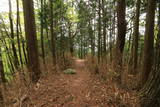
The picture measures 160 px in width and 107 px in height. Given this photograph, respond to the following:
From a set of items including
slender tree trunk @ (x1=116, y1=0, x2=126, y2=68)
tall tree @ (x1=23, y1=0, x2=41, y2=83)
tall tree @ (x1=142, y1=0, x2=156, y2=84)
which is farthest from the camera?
tall tree @ (x1=23, y1=0, x2=41, y2=83)

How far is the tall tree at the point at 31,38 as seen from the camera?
14.8ft

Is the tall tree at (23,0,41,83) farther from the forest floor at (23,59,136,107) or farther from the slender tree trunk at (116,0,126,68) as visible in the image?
the slender tree trunk at (116,0,126,68)

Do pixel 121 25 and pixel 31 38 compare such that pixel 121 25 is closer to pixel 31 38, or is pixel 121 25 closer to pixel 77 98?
pixel 77 98

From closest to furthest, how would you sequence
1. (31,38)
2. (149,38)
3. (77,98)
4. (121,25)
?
(77,98) → (149,38) → (121,25) → (31,38)

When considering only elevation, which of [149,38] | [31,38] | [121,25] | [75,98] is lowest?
[75,98]

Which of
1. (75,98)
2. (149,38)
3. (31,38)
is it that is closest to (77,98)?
(75,98)

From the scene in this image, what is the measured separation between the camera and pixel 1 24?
9586 millimetres

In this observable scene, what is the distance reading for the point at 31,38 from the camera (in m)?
4.62

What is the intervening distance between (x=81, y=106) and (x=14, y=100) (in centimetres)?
190

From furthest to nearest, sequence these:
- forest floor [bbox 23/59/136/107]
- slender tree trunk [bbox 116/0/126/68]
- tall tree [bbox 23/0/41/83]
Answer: tall tree [bbox 23/0/41/83] → slender tree trunk [bbox 116/0/126/68] → forest floor [bbox 23/59/136/107]

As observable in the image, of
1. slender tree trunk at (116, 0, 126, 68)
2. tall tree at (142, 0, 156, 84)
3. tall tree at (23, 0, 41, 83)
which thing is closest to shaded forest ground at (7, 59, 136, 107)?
tall tree at (23, 0, 41, 83)

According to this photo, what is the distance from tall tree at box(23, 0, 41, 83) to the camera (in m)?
4.50

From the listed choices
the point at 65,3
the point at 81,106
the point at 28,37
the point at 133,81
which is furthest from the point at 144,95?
the point at 65,3

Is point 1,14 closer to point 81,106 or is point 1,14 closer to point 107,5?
point 107,5
